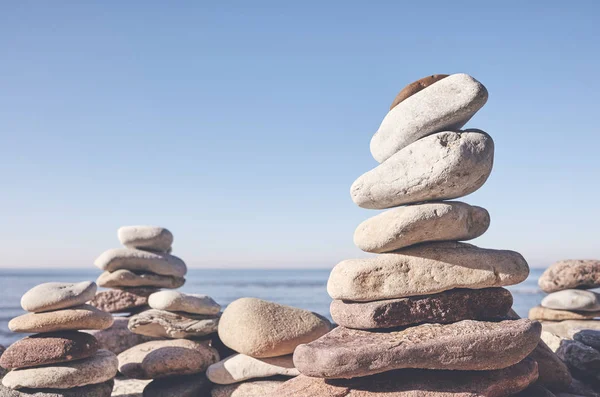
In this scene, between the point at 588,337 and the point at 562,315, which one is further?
the point at 562,315

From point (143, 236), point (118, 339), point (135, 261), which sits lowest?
point (118, 339)

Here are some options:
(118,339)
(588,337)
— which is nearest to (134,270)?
(118,339)

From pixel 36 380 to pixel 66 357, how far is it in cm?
40

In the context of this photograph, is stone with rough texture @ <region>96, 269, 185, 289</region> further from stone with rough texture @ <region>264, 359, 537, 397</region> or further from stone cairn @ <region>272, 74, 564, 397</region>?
stone with rough texture @ <region>264, 359, 537, 397</region>

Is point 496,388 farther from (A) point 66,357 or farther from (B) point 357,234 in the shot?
(A) point 66,357

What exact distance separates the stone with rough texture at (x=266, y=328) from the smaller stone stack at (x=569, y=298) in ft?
15.1

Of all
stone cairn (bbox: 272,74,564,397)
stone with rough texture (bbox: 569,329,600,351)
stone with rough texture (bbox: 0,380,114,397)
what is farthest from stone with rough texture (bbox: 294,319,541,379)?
stone with rough texture (bbox: 0,380,114,397)

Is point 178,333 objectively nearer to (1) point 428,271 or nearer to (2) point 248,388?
(2) point 248,388

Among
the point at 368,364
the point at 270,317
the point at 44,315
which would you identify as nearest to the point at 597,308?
the point at 270,317

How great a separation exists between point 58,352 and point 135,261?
148 inches

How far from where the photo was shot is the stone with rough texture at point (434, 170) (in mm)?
5211

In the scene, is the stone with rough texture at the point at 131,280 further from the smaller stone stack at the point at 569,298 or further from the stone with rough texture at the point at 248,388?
the smaller stone stack at the point at 569,298

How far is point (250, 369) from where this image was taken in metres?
6.86

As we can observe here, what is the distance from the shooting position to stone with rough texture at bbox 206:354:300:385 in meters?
6.83
